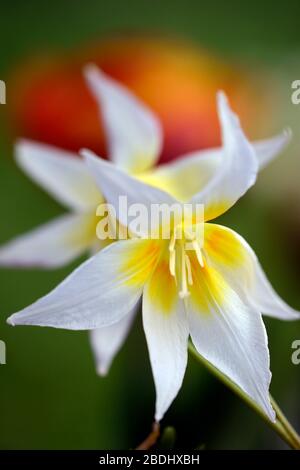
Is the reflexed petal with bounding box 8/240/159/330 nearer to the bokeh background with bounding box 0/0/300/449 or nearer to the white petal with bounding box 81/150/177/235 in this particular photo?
the white petal with bounding box 81/150/177/235

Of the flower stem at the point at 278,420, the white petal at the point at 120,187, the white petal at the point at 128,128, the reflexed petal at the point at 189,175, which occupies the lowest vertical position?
the flower stem at the point at 278,420

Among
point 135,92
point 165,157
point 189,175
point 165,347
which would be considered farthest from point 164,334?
point 135,92

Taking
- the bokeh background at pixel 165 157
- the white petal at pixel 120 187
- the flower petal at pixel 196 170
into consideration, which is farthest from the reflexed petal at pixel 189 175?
the bokeh background at pixel 165 157

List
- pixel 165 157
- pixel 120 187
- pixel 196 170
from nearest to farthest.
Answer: pixel 120 187
pixel 196 170
pixel 165 157

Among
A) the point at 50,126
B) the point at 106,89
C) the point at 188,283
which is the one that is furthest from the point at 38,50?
the point at 188,283

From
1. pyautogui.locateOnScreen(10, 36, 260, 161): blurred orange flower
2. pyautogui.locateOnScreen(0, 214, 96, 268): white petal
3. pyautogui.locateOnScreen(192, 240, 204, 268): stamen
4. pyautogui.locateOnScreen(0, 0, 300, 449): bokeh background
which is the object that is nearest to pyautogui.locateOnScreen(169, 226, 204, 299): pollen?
pyautogui.locateOnScreen(192, 240, 204, 268): stamen

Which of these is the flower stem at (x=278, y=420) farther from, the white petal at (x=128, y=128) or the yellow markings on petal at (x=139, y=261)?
the white petal at (x=128, y=128)

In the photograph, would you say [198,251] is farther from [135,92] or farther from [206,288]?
[135,92]
